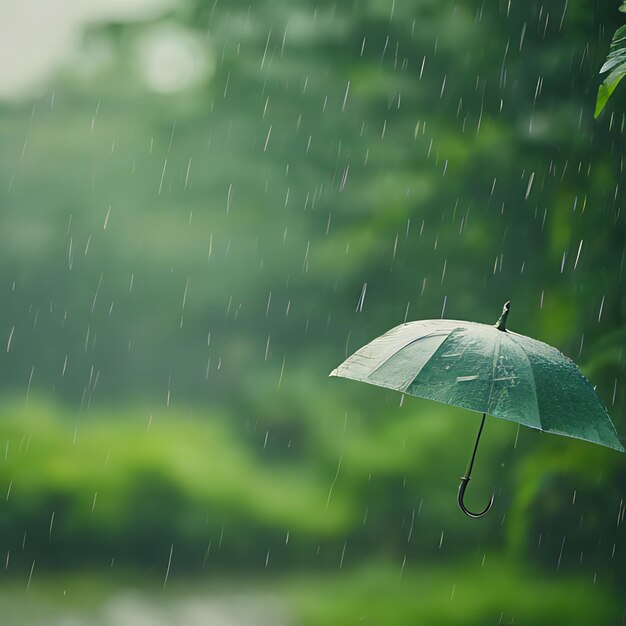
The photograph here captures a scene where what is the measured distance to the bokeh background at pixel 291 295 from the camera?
4.91 meters

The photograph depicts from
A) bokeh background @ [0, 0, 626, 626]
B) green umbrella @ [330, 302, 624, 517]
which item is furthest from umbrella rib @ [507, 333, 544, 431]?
bokeh background @ [0, 0, 626, 626]

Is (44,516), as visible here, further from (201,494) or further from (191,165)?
(191,165)

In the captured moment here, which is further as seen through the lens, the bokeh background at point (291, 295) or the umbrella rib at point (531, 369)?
the bokeh background at point (291, 295)

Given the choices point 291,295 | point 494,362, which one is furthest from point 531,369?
point 291,295

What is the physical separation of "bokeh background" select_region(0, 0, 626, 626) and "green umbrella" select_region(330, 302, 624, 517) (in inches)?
121

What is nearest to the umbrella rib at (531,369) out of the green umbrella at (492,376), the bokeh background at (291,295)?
the green umbrella at (492,376)

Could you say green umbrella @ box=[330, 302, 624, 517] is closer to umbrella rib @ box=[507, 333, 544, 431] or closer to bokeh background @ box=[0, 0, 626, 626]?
umbrella rib @ box=[507, 333, 544, 431]

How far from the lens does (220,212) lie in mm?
5051

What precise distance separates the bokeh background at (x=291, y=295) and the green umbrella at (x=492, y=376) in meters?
3.07

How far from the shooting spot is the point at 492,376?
1892 millimetres

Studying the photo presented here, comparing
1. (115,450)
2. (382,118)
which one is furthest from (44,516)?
(382,118)

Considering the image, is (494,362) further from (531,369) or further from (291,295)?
(291,295)

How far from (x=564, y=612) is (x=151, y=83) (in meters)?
3.82

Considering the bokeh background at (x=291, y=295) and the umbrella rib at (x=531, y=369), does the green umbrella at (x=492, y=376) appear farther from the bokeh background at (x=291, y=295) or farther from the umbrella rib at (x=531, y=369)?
Answer: the bokeh background at (x=291, y=295)
